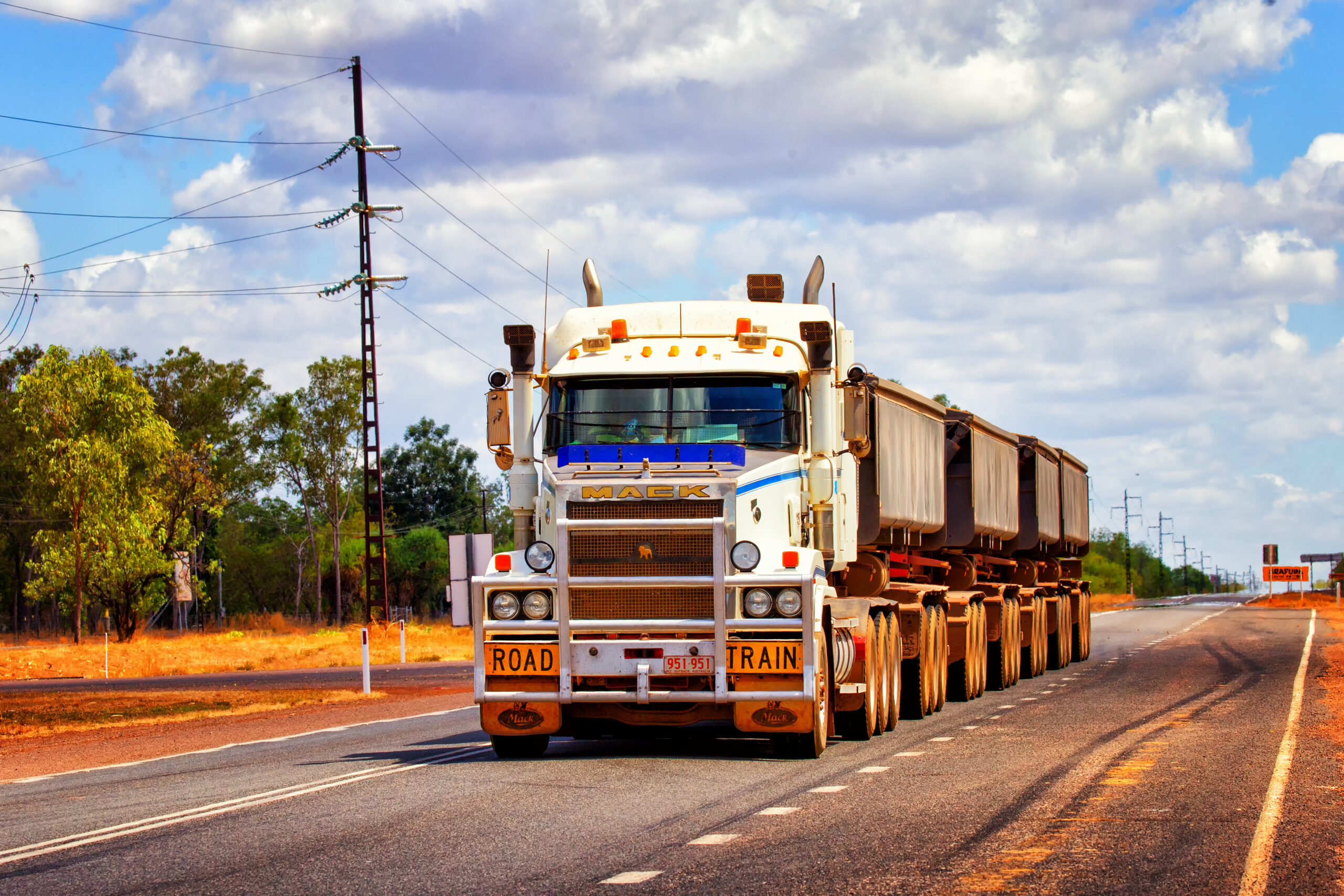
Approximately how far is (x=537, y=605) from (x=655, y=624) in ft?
3.37

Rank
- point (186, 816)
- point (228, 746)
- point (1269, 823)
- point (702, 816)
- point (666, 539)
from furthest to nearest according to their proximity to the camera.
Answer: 1. point (228, 746)
2. point (666, 539)
3. point (186, 816)
4. point (702, 816)
5. point (1269, 823)

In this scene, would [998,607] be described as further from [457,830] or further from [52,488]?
[52,488]

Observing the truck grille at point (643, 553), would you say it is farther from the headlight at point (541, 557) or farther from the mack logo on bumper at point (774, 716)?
the mack logo on bumper at point (774, 716)

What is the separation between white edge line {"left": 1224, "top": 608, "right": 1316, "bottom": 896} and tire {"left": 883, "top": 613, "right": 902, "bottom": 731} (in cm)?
392

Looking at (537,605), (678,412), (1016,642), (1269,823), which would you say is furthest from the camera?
(1016,642)

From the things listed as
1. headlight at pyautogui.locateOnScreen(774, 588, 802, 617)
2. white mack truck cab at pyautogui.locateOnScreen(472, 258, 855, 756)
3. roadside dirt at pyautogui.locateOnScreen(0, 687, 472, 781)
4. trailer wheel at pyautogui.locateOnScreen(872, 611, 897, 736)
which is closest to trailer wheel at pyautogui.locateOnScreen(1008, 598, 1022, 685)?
roadside dirt at pyautogui.locateOnScreen(0, 687, 472, 781)

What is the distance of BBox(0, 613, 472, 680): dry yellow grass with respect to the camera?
44.0 metres

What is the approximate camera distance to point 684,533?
13.4 m

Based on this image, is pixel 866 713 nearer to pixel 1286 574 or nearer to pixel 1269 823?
pixel 1269 823

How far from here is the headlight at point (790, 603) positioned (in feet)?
43.7

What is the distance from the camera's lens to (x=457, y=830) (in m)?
9.85

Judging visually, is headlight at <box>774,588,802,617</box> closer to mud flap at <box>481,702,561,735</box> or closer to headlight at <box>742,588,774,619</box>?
headlight at <box>742,588,774,619</box>

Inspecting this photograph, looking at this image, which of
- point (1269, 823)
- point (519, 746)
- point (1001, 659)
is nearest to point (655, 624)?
point (519, 746)

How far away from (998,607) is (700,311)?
1138cm
